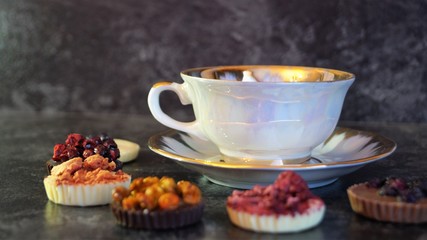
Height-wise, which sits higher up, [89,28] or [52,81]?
[89,28]

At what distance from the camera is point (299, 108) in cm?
100

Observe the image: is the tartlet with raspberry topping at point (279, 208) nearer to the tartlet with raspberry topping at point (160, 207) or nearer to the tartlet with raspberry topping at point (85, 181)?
the tartlet with raspberry topping at point (160, 207)

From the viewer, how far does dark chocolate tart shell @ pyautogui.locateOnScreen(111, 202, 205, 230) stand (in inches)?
33.1

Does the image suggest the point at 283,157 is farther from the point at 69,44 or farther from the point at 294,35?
the point at 69,44

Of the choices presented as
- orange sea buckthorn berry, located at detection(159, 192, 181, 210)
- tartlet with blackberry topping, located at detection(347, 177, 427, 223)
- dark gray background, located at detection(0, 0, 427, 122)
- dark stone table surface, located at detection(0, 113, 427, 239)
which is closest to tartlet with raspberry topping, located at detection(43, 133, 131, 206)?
dark stone table surface, located at detection(0, 113, 427, 239)

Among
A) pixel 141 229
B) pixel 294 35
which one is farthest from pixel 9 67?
pixel 141 229

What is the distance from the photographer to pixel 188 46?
1.71 m

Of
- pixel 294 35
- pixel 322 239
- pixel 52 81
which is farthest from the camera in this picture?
pixel 52 81

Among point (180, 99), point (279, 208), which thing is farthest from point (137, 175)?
point (279, 208)

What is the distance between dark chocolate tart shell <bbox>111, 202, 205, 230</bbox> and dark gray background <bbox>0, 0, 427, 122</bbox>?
2.81 ft

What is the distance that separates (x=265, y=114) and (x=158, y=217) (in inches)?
9.4

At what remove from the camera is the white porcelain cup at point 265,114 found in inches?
39.0

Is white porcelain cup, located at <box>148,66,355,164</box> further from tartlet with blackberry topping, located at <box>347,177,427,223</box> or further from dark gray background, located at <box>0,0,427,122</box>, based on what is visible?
dark gray background, located at <box>0,0,427,122</box>

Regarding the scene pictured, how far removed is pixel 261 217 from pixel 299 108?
225mm
